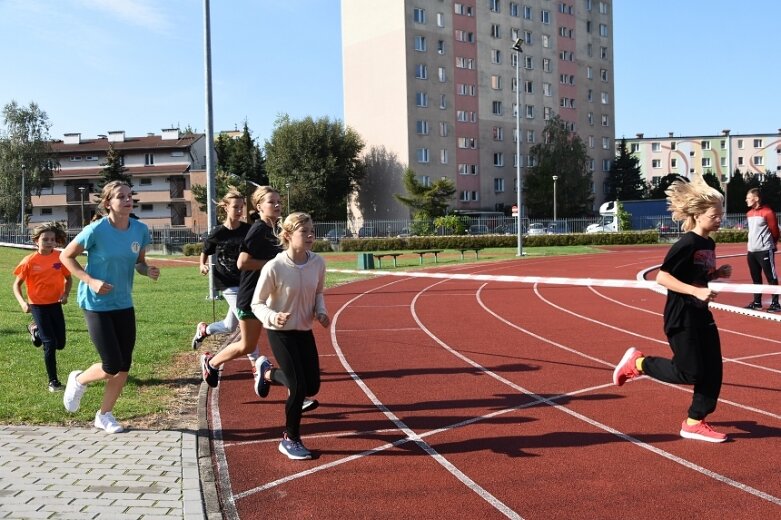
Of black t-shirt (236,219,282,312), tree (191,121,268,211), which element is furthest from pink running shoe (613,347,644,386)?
tree (191,121,268,211)

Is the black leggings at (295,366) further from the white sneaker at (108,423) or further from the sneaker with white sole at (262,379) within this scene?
the white sneaker at (108,423)

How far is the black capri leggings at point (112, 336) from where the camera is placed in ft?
18.7

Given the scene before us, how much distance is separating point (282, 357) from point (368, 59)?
202ft

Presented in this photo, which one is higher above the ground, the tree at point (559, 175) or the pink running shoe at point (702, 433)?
the tree at point (559, 175)

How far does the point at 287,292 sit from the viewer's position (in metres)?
5.24

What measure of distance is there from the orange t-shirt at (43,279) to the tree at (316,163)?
5540 cm

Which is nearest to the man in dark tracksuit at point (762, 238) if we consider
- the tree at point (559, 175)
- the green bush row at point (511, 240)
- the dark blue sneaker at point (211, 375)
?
the dark blue sneaker at point (211, 375)

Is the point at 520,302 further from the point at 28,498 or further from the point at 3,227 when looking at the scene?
the point at 3,227

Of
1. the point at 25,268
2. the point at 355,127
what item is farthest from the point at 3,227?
the point at 25,268

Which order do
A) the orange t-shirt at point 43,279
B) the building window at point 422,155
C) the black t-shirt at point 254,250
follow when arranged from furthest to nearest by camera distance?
the building window at point 422,155, the orange t-shirt at point 43,279, the black t-shirt at point 254,250

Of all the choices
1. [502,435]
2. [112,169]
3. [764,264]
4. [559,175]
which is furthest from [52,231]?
[559,175]

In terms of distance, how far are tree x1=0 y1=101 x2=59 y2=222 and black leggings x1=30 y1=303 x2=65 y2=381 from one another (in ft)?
237

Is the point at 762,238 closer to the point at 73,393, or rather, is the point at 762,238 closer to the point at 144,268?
the point at 144,268

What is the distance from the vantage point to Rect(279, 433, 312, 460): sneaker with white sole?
529cm
